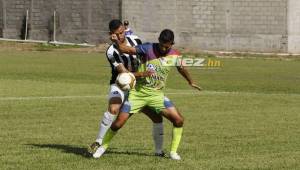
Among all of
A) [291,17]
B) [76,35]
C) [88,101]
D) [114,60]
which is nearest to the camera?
[114,60]

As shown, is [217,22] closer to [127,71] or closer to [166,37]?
[127,71]

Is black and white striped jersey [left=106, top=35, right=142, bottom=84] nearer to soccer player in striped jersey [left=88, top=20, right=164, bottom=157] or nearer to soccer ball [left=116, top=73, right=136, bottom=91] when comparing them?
soccer player in striped jersey [left=88, top=20, right=164, bottom=157]

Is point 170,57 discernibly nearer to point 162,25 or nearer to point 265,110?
point 265,110

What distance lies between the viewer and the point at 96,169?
1086cm

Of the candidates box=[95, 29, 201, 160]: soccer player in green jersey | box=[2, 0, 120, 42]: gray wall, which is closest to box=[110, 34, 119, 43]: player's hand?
box=[95, 29, 201, 160]: soccer player in green jersey

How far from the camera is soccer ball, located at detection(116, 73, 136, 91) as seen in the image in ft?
38.2

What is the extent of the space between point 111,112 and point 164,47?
1.33 metres

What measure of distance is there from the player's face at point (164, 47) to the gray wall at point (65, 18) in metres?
43.8

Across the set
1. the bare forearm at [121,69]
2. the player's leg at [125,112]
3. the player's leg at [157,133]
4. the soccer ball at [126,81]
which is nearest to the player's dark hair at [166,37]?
the soccer ball at [126,81]

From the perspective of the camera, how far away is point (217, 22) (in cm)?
5356

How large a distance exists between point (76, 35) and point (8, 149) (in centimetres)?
4424

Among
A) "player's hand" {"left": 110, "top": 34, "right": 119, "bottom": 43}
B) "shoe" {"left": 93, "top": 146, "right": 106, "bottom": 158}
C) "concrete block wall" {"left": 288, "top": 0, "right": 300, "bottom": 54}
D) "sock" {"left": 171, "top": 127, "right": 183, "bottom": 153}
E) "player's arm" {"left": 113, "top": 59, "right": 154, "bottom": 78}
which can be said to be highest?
"player's hand" {"left": 110, "top": 34, "right": 119, "bottom": 43}

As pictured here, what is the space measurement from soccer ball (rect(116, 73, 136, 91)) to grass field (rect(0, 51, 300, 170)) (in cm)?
102

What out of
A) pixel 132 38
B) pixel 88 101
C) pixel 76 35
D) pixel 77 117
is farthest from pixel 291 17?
pixel 132 38
